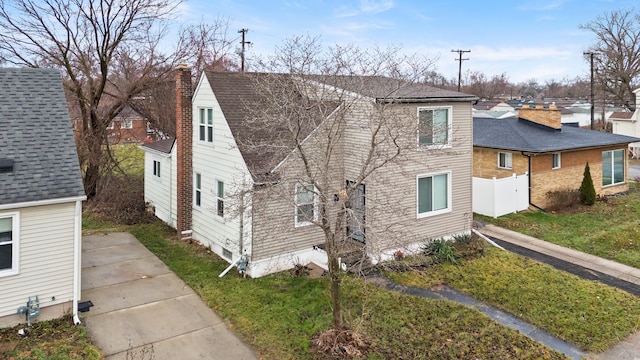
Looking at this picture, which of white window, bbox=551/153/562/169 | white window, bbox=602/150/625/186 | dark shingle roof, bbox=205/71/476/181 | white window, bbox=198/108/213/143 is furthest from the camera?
white window, bbox=602/150/625/186

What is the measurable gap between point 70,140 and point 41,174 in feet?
3.70

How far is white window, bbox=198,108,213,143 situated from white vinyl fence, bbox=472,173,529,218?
11.0 metres

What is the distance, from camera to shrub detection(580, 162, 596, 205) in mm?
19719

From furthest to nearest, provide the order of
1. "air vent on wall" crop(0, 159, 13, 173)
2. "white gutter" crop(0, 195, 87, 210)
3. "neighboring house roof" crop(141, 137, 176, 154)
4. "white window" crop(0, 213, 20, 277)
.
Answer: "neighboring house roof" crop(141, 137, 176, 154), "air vent on wall" crop(0, 159, 13, 173), "white window" crop(0, 213, 20, 277), "white gutter" crop(0, 195, 87, 210)

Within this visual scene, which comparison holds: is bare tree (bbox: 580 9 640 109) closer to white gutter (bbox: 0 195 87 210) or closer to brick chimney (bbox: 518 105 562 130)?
brick chimney (bbox: 518 105 562 130)

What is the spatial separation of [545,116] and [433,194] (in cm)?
1243

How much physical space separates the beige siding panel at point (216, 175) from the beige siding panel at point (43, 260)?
3780mm

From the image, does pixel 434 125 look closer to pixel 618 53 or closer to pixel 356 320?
pixel 356 320

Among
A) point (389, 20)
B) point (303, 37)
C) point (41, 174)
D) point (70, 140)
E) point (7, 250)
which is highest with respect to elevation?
point (389, 20)

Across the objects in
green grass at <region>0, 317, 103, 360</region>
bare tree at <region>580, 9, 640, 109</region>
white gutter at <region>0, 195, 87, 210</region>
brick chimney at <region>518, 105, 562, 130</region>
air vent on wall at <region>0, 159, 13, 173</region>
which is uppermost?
bare tree at <region>580, 9, 640, 109</region>

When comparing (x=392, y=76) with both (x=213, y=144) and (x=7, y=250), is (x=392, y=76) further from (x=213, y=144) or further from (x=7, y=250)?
(x=7, y=250)

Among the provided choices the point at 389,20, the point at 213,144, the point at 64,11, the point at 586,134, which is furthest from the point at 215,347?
the point at 586,134

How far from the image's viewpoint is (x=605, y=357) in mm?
8180

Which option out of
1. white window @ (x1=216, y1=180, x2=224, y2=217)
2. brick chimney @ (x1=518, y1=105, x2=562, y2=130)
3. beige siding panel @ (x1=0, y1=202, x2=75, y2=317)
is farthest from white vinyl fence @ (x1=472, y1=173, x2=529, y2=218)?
beige siding panel @ (x1=0, y1=202, x2=75, y2=317)
